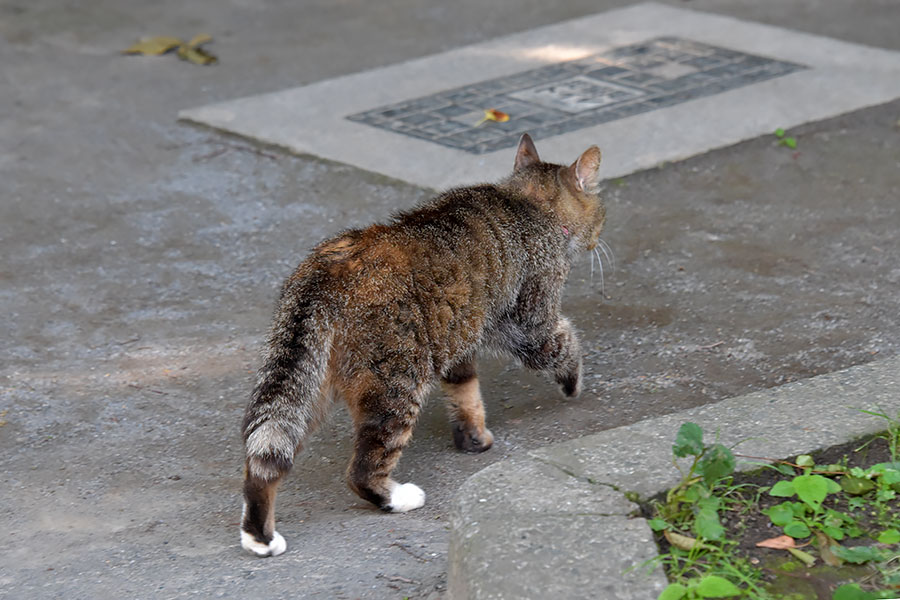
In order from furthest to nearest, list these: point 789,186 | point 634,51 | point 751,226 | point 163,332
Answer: point 634,51 → point 789,186 → point 751,226 → point 163,332

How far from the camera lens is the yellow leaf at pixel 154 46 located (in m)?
8.88

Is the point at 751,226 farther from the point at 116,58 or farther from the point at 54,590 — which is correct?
the point at 116,58

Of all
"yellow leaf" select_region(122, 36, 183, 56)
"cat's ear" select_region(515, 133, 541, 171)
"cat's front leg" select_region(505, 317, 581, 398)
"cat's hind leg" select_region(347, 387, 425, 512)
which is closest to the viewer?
"cat's hind leg" select_region(347, 387, 425, 512)

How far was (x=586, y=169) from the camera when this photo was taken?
15.1 feet

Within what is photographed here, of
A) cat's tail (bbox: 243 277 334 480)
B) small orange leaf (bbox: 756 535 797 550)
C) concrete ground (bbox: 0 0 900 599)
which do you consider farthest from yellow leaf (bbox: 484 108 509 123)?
small orange leaf (bbox: 756 535 797 550)

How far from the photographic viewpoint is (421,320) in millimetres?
3797

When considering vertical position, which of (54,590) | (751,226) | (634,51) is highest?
(634,51)

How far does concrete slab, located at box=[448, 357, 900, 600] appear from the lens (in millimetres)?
2875

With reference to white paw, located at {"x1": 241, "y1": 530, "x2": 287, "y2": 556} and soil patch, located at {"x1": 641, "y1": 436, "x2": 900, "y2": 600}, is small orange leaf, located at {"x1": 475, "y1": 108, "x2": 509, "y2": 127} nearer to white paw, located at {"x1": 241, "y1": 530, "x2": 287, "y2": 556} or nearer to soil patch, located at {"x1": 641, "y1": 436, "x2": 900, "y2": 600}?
white paw, located at {"x1": 241, "y1": 530, "x2": 287, "y2": 556}

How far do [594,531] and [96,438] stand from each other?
89.0 inches

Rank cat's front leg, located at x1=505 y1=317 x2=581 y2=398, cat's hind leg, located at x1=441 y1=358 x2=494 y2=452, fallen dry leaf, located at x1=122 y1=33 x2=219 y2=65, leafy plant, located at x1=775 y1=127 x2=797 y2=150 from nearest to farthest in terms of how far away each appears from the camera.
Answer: cat's hind leg, located at x1=441 y1=358 x2=494 y2=452 → cat's front leg, located at x1=505 y1=317 x2=581 y2=398 → leafy plant, located at x1=775 y1=127 x2=797 y2=150 → fallen dry leaf, located at x1=122 y1=33 x2=219 y2=65

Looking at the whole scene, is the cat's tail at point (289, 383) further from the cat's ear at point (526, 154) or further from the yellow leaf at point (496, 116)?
the yellow leaf at point (496, 116)

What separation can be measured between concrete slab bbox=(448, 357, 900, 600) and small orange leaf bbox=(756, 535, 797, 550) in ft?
0.90

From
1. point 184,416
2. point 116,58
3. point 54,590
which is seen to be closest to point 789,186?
point 184,416
